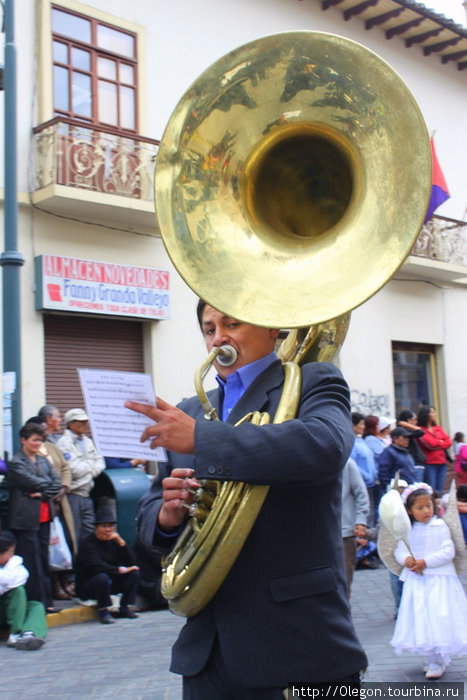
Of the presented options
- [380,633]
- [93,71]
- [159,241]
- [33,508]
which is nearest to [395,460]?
[380,633]

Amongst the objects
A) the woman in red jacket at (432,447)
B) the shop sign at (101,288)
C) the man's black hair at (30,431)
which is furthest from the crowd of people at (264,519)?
the woman in red jacket at (432,447)

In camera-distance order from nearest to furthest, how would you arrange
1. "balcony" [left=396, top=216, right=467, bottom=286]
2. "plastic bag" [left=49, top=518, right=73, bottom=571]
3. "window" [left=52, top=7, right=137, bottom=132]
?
"plastic bag" [left=49, top=518, right=73, bottom=571] → "window" [left=52, top=7, right=137, bottom=132] → "balcony" [left=396, top=216, right=467, bottom=286]

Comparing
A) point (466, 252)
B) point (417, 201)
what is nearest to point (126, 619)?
point (417, 201)

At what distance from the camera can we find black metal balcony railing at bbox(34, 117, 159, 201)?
10594 millimetres

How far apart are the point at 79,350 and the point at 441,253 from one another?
7754 millimetres

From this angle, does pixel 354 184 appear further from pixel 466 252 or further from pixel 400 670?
pixel 466 252

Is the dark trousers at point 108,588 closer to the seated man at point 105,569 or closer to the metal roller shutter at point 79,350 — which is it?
the seated man at point 105,569

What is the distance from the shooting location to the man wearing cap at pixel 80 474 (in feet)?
26.6

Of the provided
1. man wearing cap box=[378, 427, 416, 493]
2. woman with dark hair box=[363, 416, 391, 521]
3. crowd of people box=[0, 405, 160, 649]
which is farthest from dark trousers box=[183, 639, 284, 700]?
woman with dark hair box=[363, 416, 391, 521]

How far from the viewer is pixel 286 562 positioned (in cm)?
222

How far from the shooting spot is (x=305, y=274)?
8.02 ft

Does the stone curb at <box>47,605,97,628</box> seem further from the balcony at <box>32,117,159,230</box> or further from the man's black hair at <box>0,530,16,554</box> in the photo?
the balcony at <box>32,117,159,230</box>

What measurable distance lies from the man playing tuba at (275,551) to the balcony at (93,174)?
8.57m

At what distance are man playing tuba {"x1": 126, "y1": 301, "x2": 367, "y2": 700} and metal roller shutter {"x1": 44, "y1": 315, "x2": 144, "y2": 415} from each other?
8607mm
